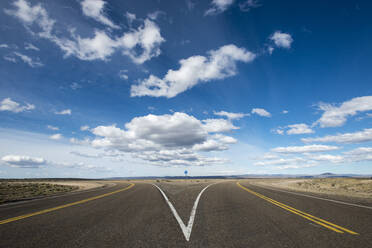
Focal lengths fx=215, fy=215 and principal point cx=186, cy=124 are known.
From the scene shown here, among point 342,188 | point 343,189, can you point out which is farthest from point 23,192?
point 342,188

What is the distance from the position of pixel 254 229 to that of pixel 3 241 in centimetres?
618

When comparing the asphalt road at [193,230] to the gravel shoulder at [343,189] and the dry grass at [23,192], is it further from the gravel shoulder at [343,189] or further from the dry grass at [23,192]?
the dry grass at [23,192]

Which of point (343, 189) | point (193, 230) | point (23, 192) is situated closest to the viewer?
point (193, 230)

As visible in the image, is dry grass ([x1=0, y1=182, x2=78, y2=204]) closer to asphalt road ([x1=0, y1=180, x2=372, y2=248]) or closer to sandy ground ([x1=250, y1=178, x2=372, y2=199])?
asphalt road ([x1=0, y1=180, x2=372, y2=248])

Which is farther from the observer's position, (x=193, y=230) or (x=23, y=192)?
(x=23, y=192)

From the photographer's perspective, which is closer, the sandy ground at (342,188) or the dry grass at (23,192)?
the dry grass at (23,192)

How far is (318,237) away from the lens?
5.18m

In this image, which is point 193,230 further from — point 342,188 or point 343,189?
point 342,188

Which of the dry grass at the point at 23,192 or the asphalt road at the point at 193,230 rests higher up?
the dry grass at the point at 23,192

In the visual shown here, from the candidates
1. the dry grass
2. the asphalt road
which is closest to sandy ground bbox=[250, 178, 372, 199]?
the asphalt road

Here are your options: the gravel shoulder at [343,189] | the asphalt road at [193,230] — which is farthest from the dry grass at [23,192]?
the gravel shoulder at [343,189]

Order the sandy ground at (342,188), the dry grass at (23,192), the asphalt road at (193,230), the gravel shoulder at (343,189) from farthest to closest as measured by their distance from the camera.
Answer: the sandy ground at (342,188) < the dry grass at (23,192) < the gravel shoulder at (343,189) < the asphalt road at (193,230)

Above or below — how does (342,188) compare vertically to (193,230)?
above

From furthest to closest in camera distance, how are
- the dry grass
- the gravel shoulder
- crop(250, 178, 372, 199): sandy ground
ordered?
crop(250, 178, 372, 199): sandy ground, the dry grass, the gravel shoulder
